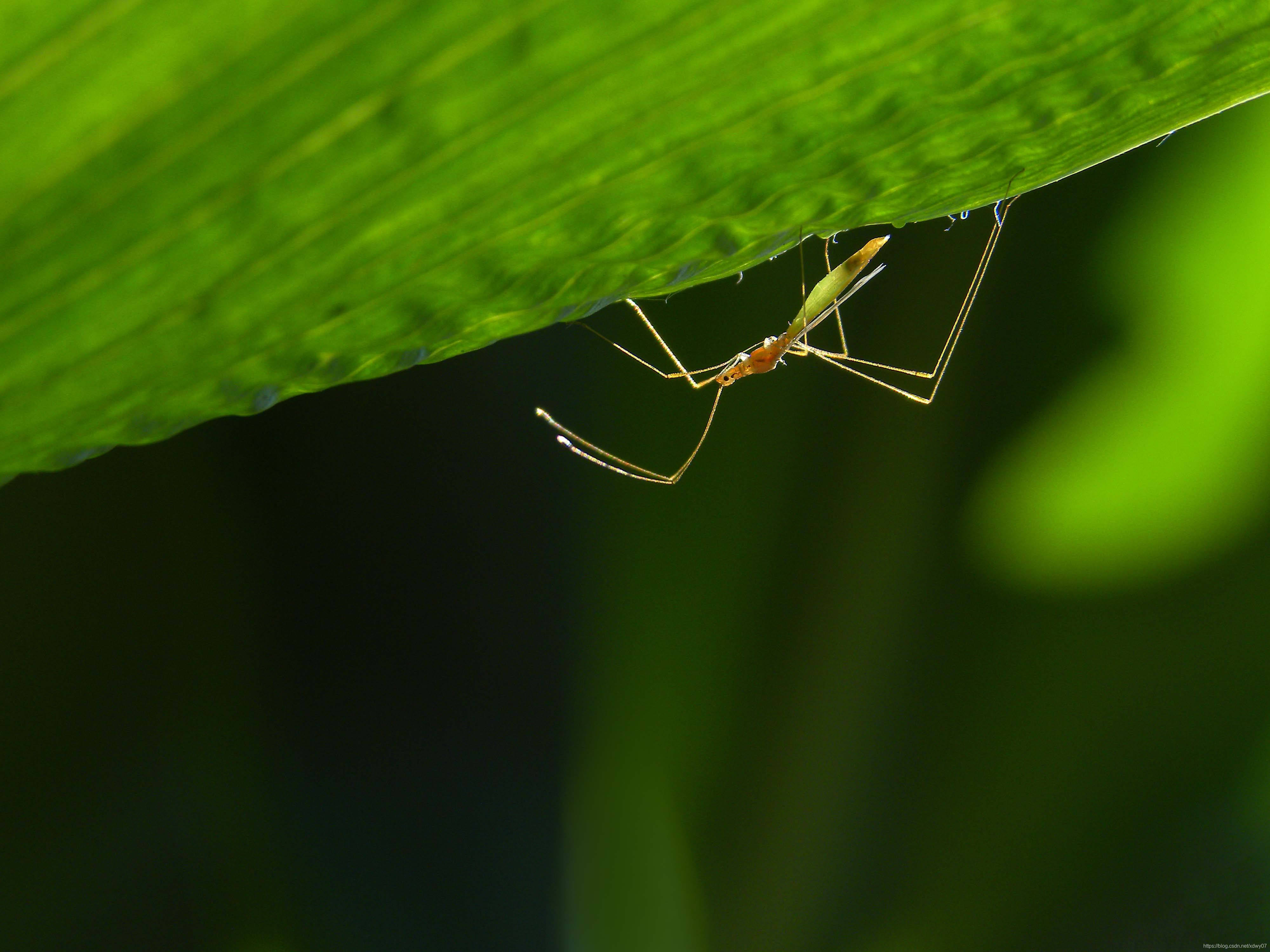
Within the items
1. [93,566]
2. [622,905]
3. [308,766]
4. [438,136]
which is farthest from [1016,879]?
[438,136]

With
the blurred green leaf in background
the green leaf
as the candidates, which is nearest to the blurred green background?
the blurred green leaf in background

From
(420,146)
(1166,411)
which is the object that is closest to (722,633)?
(1166,411)

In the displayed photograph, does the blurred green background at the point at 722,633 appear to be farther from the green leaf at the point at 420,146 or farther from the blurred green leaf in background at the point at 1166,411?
the green leaf at the point at 420,146

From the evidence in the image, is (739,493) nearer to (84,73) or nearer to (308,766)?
(308,766)

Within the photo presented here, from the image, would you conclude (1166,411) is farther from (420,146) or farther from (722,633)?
(420,146)

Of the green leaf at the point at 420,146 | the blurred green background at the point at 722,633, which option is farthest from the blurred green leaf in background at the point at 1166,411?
the green leaf at the point at 420,146
